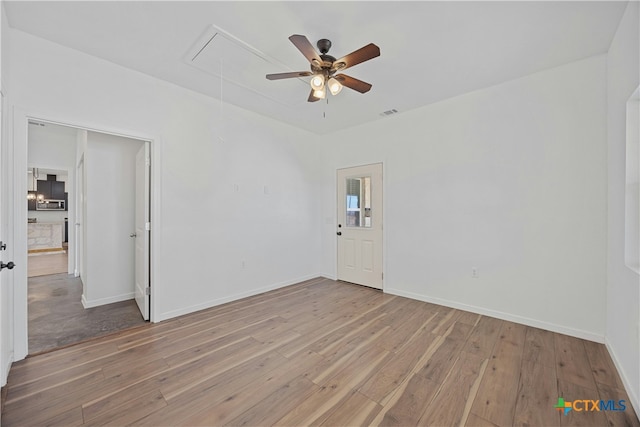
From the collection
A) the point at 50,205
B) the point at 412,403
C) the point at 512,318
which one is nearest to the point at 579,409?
the point at 412,403

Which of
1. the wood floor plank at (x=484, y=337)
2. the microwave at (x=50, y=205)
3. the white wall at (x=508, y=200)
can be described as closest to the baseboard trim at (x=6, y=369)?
the wood floor plank at (x=484, y=337)

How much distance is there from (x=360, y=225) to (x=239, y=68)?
3.04 metres

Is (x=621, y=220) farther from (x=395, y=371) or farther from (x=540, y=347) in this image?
(x=395, y=371)

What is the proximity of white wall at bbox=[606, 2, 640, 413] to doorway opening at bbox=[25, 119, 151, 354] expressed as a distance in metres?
4.52

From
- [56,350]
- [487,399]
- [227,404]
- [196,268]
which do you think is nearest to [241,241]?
[196,268]

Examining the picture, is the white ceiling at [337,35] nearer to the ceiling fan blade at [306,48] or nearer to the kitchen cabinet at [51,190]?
the ceiling fan blade at [306,48]

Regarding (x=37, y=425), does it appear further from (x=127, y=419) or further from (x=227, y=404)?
(x=227, y=404)

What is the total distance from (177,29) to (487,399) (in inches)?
152

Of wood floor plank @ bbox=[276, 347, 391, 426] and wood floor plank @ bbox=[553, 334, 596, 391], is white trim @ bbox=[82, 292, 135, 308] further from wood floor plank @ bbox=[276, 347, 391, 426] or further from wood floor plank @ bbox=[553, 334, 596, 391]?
wood floor plank @ bbox=[553, 334, 596, 391]

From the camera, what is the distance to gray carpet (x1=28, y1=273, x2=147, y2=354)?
2.71 metres

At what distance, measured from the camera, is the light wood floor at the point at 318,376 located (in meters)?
1.73

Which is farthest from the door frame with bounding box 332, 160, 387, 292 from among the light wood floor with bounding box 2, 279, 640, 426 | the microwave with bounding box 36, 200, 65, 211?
the microwave with bounding box 36, 200, 65, 211

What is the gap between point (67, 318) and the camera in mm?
3221

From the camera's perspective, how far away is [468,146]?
3500 mm
